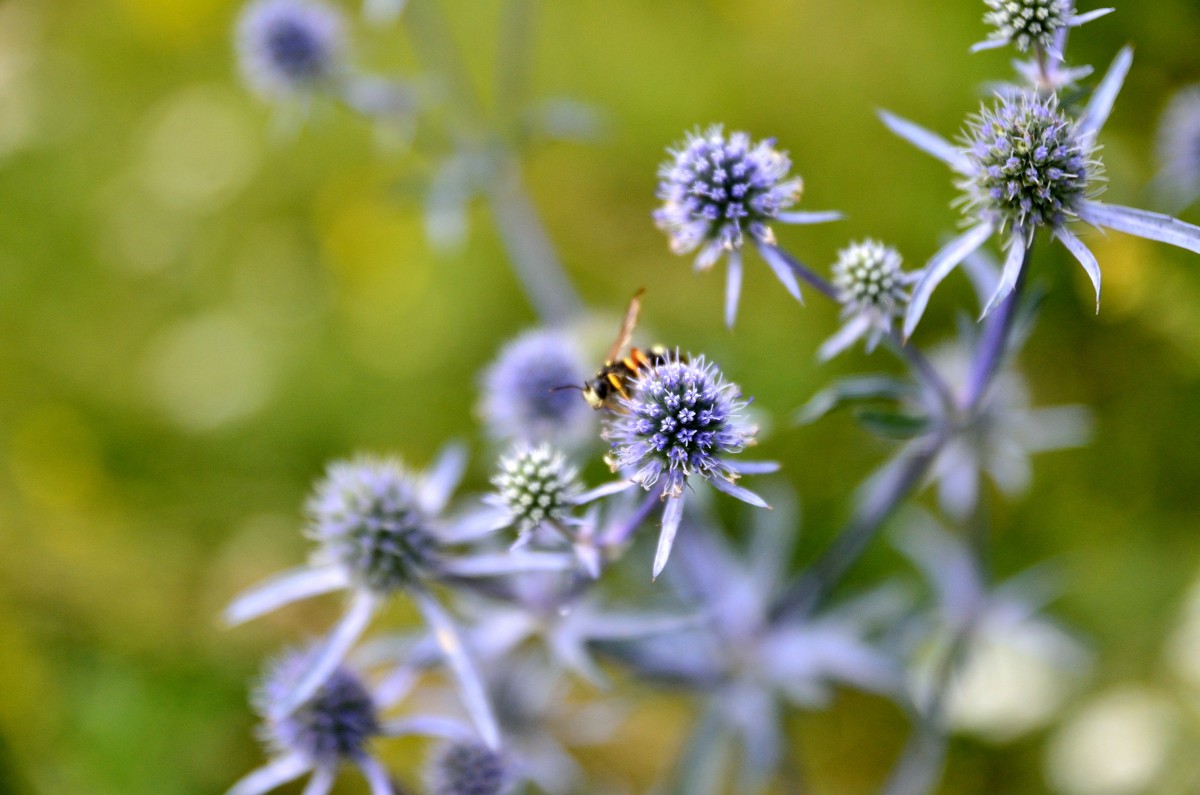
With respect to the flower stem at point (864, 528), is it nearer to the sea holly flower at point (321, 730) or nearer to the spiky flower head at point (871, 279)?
the spiky flower head at point (871, 279)

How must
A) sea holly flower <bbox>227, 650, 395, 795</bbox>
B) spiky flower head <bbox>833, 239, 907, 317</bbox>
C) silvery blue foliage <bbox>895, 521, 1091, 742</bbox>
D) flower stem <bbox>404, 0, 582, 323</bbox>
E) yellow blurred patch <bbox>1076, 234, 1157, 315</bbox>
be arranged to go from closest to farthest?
1. spiky flower head <bbox>833, 239, 907, 317</bbox>
2. sea holly flower <bbox>227, 650, 395, 795</bbox>
3. silvery blue foliage <bbox>895, 521, 1091, 742</bbox>
4. yellow blurred patch <bbox>1076, 234, 1157, 315</bbox>
5. flower stem <bbox>404, 0, 582, 323</bbox>

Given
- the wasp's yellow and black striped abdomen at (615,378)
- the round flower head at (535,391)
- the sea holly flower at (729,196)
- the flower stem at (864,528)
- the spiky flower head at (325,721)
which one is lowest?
the spiky flower head at (325,721)

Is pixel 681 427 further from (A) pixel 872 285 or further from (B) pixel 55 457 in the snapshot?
(B) pixel 55 457

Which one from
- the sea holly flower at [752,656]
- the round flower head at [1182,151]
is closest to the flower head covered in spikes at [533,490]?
the sea holly flower at [752,656]

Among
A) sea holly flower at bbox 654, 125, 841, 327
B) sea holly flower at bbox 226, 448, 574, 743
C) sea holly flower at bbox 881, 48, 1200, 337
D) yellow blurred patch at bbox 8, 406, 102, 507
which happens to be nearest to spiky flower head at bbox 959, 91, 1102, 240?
sea holly flower at bbox 881, 48, 1200, 337

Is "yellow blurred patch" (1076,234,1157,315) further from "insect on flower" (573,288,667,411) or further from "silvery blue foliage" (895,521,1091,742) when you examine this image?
"insect on flower" (573,288,667,411)

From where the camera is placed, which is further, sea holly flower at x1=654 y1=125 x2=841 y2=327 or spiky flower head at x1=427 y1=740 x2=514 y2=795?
spiky flower head at x1=427 y1=740 x2=514 y2=795

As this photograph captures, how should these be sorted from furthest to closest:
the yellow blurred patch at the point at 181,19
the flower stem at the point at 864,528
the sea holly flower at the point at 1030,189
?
the yellow blurred patch at the point at 181,19
the flower stem at the point at 864,528
the sea holly flower at the point at 1030,189
